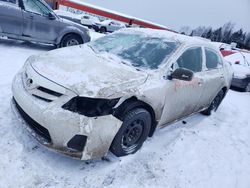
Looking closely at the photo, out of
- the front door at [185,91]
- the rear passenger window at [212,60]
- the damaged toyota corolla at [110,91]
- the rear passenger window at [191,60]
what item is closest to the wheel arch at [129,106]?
the damaged toyota corolla at [110,91]

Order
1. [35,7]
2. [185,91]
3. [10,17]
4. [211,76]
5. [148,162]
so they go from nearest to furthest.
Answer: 1. [148,162]
2. [185,91]
3. [211,76]
4. [10,17]
5. [35,7]

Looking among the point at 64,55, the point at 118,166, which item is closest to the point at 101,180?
the point at 118,166

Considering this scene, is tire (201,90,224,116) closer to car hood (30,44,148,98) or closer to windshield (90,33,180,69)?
windshield (90,33,180,69)

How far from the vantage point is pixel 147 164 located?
11.2 feet

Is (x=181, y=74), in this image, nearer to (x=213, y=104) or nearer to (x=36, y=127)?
(x=36, y=127)

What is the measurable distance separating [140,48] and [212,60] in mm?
1837

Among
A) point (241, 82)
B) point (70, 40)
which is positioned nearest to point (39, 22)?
point (70, 40)

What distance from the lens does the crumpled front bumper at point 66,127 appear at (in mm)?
2629

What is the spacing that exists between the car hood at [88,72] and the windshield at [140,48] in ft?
0.74

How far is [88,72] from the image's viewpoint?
3115 millimetres

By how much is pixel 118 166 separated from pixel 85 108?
100cm

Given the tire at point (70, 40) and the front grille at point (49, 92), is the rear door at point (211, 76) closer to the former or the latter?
the front grille at point (49, 92)

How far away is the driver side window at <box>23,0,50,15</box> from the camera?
280 inches

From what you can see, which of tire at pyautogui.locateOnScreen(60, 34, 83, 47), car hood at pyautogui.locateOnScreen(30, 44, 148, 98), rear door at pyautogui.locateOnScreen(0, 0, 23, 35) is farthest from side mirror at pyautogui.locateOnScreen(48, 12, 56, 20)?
car hood at pyautogui.locateOnScreen(30, 44, 148, 98)
